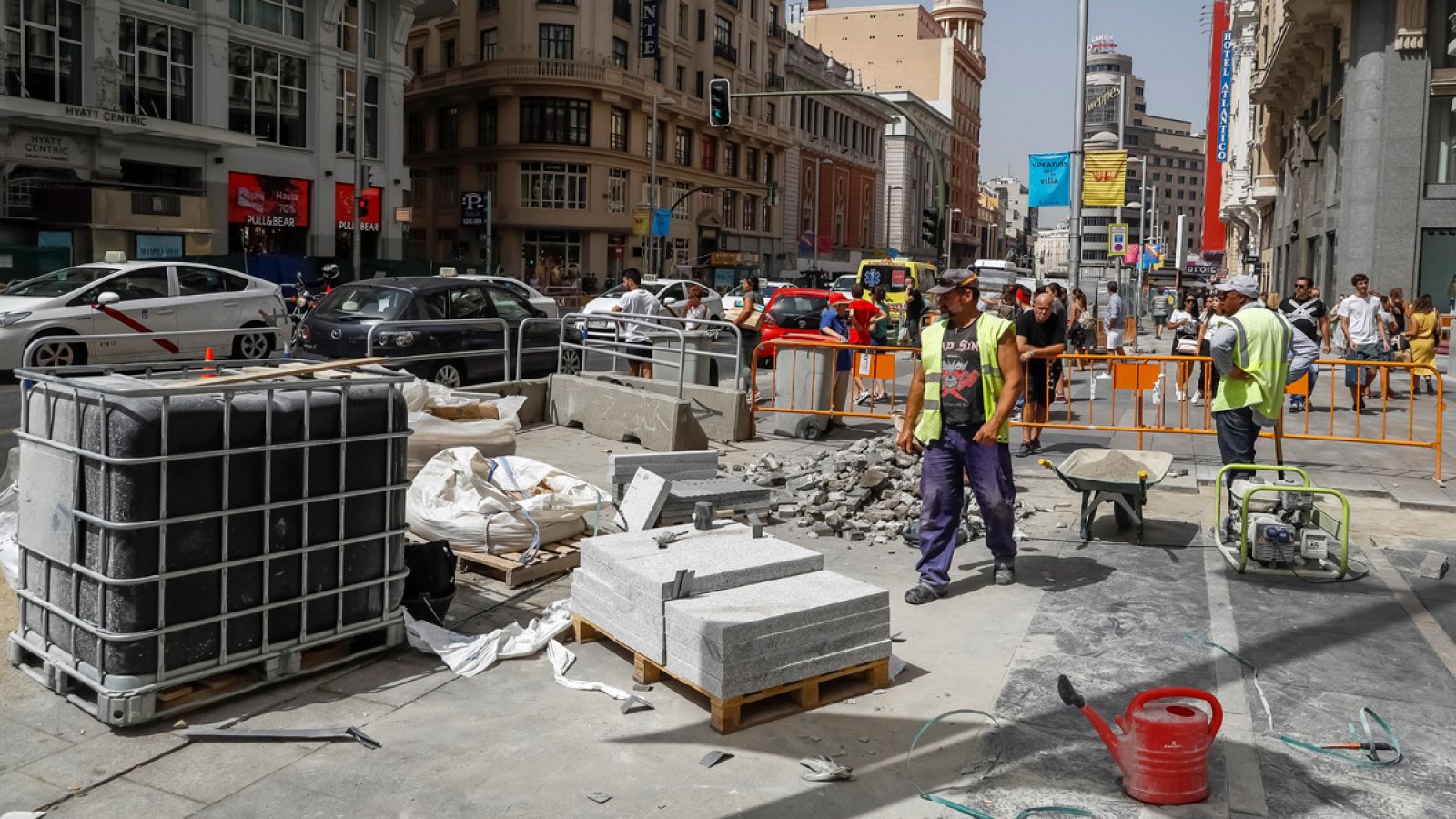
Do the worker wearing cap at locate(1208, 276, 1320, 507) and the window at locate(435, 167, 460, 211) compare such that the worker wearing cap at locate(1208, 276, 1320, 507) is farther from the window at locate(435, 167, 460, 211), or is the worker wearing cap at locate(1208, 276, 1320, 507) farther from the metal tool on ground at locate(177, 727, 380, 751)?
the window at locate(435, 167, 460, 211)

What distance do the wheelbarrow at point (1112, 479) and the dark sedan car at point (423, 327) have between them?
647 cm

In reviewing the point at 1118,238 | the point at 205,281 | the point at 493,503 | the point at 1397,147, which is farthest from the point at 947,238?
the point at 493,503

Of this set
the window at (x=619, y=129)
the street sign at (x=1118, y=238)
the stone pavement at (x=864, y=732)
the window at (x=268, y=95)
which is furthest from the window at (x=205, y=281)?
the window at (x=619, y=129)

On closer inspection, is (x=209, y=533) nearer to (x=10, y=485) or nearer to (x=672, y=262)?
(x=10, y=485)

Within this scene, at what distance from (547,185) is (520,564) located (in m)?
49.8

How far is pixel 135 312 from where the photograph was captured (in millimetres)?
16797

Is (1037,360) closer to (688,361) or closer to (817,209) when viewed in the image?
(688,361)

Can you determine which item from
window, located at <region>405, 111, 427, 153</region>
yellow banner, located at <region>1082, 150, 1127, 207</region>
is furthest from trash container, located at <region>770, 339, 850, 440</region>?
window, located at <region>405, 111, 427, 153</region>

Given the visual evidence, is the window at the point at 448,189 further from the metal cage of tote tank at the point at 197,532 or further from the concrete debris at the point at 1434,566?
the metal cage of tote tank at the point at 197,532

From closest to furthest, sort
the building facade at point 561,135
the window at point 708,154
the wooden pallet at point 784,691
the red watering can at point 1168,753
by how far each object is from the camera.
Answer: the red watering can at point 1168,753, the wooden pallet at point 784,691, the building facade at point 561,135, the window at point 708,154

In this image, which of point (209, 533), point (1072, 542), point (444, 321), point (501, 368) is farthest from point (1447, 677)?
point (501, 368)

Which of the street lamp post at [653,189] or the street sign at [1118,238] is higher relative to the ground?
the street lamp post at [653,189]

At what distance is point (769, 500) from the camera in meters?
8.92

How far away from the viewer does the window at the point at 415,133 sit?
198ft
